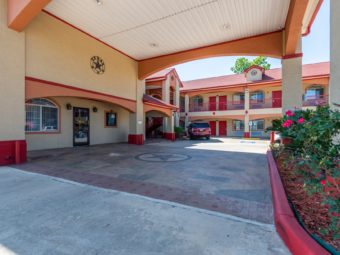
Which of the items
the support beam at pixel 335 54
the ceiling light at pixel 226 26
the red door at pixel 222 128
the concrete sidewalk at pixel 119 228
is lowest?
the concrete sidewalk at pixel 119 228

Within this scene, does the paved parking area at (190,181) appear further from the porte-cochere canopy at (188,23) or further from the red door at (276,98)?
the red door at (276,98)

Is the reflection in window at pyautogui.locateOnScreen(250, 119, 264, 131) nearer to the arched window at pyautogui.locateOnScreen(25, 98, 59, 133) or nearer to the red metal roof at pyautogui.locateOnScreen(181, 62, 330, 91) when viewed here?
the red metal roof at pyautogui.locateOnScreen(181, 62, 330, 91)

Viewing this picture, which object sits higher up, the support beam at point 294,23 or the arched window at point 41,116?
the support beam at point 294,23

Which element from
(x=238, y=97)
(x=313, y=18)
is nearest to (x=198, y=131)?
(x=238, y=97)

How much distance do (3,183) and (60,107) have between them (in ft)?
22.7

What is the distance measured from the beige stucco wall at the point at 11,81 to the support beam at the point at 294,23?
8796mm

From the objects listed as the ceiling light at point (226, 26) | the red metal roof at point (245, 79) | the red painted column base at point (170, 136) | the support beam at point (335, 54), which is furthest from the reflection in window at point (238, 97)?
the support beam at point (335, 54)

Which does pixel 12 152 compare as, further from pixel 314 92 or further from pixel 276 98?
pixel 314 92

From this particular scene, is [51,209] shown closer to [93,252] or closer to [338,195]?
[93,252]

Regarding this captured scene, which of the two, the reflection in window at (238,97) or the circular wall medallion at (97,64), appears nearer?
the circular wall medallion at (97,64)

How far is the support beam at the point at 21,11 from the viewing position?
5.76 meters

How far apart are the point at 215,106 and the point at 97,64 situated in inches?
708

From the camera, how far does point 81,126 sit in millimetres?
11750

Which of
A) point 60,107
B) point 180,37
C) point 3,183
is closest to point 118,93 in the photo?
point 60,107
